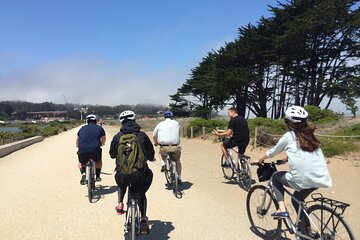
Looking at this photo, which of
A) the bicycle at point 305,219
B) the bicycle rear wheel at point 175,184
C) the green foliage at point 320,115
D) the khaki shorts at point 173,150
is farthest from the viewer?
the green foliage at point 320,115

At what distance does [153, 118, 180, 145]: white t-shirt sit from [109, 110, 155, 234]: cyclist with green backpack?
2996 millimetres

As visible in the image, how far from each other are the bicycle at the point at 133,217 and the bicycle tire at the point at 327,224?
2065mm

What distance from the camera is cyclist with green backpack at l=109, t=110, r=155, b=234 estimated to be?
469 cm

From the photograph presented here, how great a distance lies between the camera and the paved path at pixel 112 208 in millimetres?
5445

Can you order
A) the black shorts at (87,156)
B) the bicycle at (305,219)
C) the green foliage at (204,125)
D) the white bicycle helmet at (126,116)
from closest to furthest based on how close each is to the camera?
the bicycle at (305,219) → the white bicycle helmet at (126,116) → the black shorts at (87,156) → the green foliage at (204,125)

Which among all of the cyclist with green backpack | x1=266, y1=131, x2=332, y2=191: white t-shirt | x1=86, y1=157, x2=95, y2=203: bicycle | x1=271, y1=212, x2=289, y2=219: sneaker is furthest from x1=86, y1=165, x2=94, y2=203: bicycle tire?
x1=266, y1=131, x2=332, y2=191: white t-shirt

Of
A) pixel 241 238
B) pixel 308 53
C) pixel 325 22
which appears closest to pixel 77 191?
pixel 241 238

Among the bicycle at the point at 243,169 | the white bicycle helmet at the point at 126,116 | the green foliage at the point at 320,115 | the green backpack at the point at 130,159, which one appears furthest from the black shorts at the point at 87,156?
the green foliage at the point at 320,115

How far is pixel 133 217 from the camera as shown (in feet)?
15.0

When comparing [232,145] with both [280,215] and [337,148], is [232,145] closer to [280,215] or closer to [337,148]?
[280,215]

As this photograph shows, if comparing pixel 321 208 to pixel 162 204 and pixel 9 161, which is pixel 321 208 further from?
pixel 9 161

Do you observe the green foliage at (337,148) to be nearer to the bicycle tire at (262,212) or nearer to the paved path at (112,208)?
the paved path at (112,208)

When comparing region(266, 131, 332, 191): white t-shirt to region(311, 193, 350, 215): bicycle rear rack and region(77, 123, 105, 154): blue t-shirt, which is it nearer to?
region(311, 193, 350, 215): bicycle rear rack

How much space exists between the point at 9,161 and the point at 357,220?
13500mm
